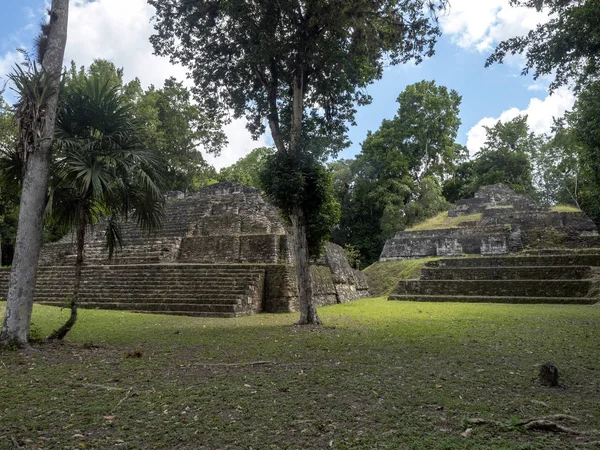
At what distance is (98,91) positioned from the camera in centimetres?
615

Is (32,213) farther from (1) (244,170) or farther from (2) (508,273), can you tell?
(1) (244,170)

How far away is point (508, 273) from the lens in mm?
14930

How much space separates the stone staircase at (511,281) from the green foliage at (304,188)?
25.2 ft

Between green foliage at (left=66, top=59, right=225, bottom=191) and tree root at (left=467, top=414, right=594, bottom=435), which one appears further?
green foliage at (left=66, top=59, right=225, bottom=191)

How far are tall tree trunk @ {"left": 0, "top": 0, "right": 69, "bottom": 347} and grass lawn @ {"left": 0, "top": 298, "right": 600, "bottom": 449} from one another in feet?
1.42

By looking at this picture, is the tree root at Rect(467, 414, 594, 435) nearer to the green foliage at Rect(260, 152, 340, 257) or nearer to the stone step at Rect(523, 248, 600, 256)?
the green foliage at Rect(260, 152, 340, 257)

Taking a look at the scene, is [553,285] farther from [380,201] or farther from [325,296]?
[380,201]

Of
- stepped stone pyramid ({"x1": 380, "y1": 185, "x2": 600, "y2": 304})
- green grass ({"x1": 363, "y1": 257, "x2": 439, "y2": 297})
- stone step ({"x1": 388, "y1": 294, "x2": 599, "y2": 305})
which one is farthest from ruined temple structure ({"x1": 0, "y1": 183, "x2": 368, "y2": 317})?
stepped stone pyramid ({"x1": 380, "y1": 185, "x2": 600, "y2": 304})

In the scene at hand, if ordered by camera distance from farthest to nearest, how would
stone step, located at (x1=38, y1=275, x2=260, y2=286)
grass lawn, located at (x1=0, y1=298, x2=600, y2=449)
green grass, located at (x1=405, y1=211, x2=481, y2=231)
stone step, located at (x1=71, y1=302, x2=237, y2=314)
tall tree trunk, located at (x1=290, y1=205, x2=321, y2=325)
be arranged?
green grass, located at (x1=405, y1=211, x2=481, y2=231)
stone step, located at (x1=38, y1=275, x2=260, y2=286)
stone step, located at (x1=71, y1=302, x2=237, y2=314)
tall tree trunk, located at (x1=290, y1=205, x2=321, y2=325)
grass lawn, located at (x1=0, y1=298, x2=600, y2=449)

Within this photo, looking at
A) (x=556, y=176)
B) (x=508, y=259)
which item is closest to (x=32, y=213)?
(x=508, y=259)

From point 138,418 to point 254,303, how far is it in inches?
333

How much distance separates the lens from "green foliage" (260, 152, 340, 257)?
27.4 feet

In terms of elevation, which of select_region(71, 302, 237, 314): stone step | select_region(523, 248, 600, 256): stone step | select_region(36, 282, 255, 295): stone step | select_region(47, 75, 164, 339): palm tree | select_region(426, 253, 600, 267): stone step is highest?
select_region(47, 75, 164, 339): palm tree

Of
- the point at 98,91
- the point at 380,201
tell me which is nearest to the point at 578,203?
the point at 380,201
